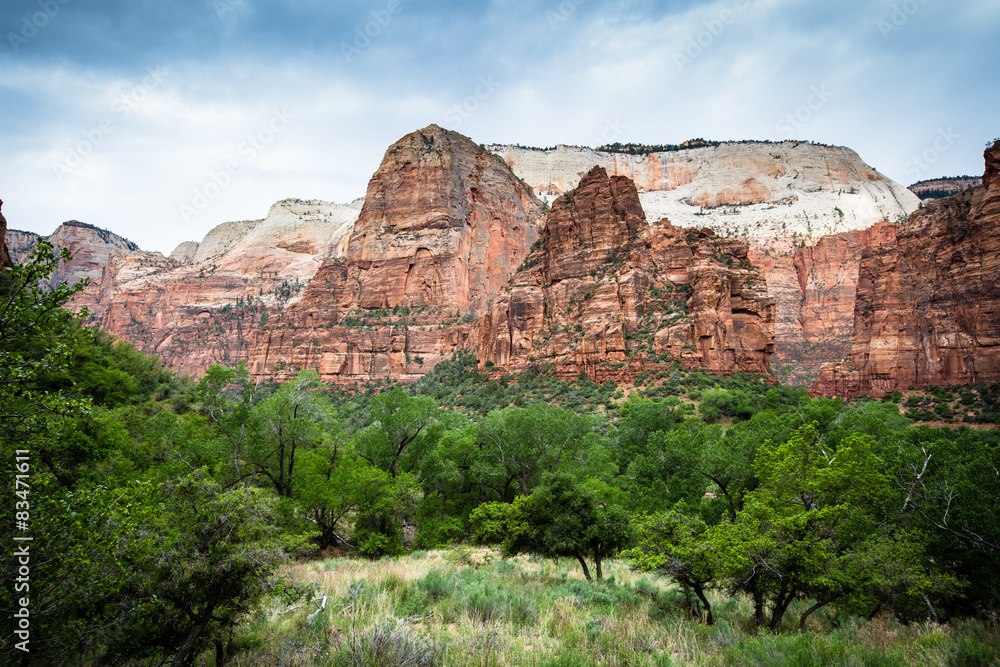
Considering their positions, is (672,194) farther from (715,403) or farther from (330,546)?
(330,546)

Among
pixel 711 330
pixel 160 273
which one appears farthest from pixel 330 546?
pixel 160 273

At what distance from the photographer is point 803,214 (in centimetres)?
11656

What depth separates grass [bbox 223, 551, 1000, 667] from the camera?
5398 millimetres

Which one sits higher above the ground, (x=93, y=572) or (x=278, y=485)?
(x=93, y=572)

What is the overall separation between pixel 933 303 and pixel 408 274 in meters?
71.1

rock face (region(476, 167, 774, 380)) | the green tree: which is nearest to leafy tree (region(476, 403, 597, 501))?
the green tree

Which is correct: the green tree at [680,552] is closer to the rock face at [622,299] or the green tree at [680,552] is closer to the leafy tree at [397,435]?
the leafy tree at [397,435]

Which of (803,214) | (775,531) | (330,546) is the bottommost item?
(330,546)

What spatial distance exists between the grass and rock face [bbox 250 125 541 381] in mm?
66491

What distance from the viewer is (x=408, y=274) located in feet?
273

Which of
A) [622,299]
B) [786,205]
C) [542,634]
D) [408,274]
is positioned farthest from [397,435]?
[786,205]

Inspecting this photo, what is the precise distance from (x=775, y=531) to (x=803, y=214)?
13632 centimetres

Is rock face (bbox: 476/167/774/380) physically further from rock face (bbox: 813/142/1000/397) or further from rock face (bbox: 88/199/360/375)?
rock face (bbox: 88/199/360/375)

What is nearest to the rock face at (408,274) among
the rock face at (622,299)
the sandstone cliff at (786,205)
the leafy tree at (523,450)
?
the rock face at (622,299)
